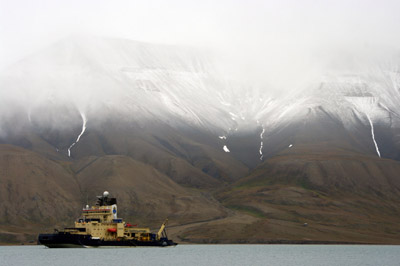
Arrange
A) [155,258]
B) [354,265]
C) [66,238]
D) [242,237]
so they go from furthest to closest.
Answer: [242,237] < [66,238] < [155,258] < [354,265]

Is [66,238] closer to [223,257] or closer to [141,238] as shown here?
[141,238]

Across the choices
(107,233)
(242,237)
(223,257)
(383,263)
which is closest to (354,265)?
(383,263)

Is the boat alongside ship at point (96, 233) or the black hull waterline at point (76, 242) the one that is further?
the boat alongside ship at point (96, 233)

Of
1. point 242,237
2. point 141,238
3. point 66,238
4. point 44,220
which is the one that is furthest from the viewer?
point 44,220

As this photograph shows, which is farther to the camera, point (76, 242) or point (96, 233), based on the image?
point (96, 233)

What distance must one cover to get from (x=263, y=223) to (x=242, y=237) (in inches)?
449

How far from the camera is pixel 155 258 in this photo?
110m

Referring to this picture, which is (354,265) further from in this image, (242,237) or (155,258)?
(242,237)

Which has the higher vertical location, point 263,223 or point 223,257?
point 263,223

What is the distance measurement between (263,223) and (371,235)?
95.8 ft

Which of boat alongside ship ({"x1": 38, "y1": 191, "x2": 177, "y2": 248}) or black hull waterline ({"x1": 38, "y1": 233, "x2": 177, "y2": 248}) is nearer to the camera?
black hull waterline ({"x1": 38, "y1": 233, "x2": 177, "y2": 248})

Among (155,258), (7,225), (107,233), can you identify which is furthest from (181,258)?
(7,225)

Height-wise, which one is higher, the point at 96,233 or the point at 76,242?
the point at 96,233

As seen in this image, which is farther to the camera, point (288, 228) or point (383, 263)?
point (288, 228)
